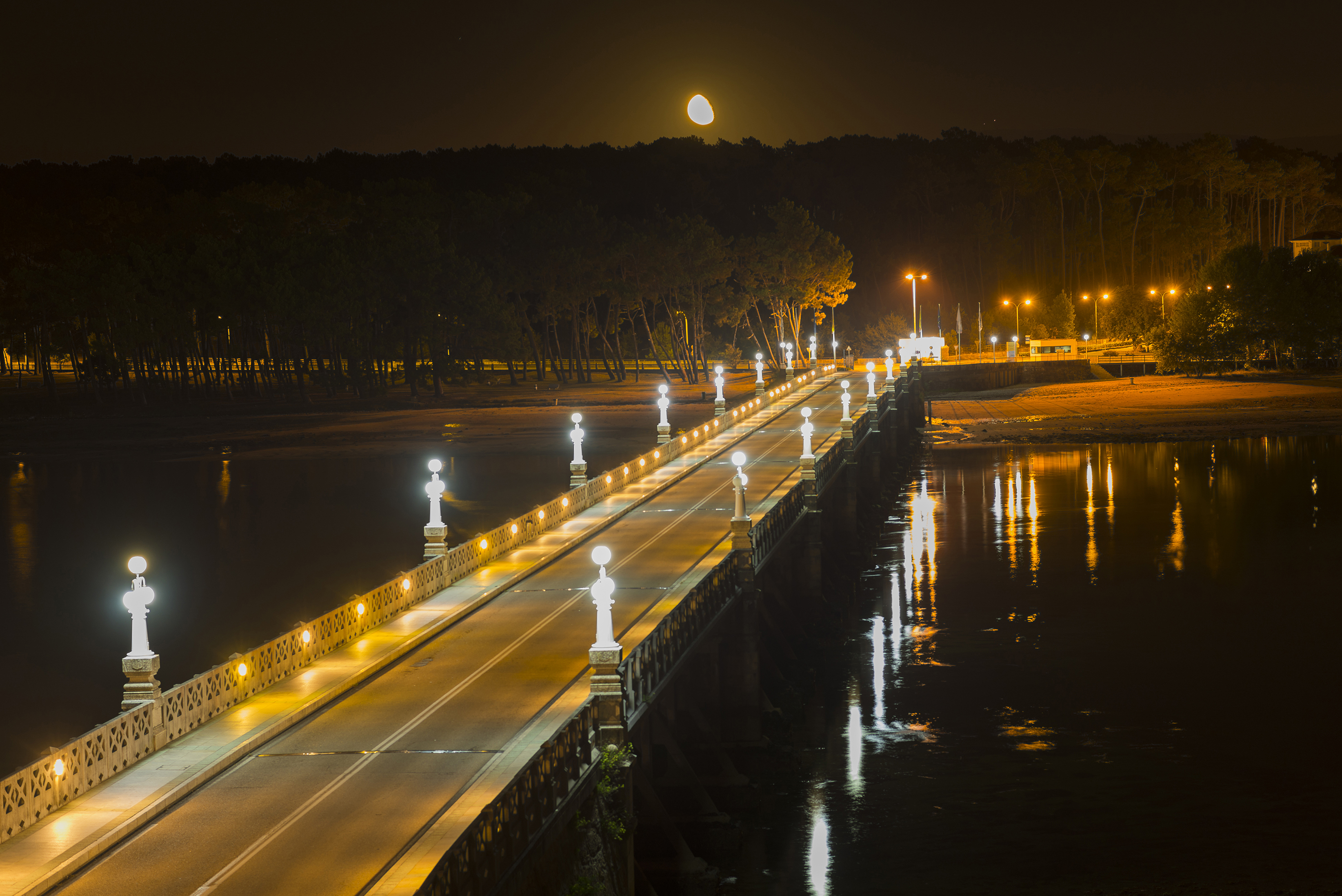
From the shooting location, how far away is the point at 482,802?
1742 centimetres

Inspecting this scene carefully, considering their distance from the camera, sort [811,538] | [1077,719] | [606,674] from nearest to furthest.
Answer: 1. [606,674]
2. [1077,719]
3. [811,538]

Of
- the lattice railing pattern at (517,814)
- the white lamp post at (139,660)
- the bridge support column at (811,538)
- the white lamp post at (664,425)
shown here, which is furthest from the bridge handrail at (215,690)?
the white lamp post at (664,425)

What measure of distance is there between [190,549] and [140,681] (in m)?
46.0

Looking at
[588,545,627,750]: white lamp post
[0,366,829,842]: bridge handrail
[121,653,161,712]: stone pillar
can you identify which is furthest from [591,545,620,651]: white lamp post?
[121,653,161,712]: stone pillar

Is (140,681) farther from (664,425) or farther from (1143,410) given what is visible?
(1143,410)

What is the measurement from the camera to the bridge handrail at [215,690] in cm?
1703

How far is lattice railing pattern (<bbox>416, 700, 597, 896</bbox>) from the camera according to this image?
14219mm

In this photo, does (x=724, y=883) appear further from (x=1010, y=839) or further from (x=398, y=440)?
(x=398, y=440)

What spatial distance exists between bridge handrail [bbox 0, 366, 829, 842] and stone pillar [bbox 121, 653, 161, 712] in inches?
15.0

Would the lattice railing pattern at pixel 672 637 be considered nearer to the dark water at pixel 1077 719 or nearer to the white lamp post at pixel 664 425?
the dark water at pixel 1077 719

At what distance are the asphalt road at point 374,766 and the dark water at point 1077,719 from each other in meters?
5.54

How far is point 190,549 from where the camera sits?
64000 mm

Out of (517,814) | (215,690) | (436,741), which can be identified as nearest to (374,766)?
(436,741)

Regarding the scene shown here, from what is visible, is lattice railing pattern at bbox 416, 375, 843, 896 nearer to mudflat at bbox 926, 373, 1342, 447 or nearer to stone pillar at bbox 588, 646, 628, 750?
stone pillar at bbox 588, 646, 628, 750
